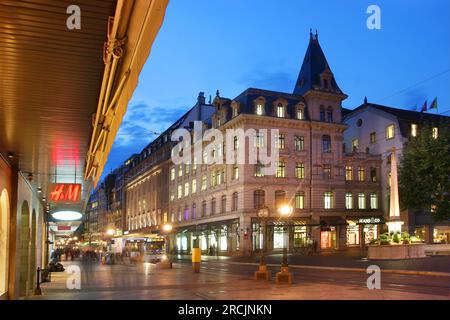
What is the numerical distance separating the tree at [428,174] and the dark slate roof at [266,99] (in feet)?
64.7

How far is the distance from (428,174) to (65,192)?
3839 cm

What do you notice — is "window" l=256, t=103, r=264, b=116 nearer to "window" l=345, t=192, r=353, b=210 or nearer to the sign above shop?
"window" l=345, t=192, r=353, b=210

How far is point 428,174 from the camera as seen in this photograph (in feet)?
154

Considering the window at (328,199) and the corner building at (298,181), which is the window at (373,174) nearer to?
the corner building at (298,181)

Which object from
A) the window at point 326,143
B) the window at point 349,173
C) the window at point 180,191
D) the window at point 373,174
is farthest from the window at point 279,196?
the window at point 180,191

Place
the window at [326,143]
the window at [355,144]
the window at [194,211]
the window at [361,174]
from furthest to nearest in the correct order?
the window at [194,211] < the window at [355,144] < the window at [361,174] < the window at [326,143]

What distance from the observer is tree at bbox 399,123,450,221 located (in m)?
46.2

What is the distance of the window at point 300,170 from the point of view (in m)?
65.4

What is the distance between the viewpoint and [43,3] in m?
4.92

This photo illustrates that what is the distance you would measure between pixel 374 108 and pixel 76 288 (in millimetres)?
55656

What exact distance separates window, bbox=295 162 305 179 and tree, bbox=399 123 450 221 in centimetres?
1792

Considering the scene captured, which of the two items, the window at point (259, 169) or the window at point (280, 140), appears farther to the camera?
the window at point (280, 140)

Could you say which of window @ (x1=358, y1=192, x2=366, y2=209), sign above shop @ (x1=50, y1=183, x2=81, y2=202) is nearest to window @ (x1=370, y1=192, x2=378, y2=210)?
window @ (x1=358, y1=192, x2=366, y2=209)
